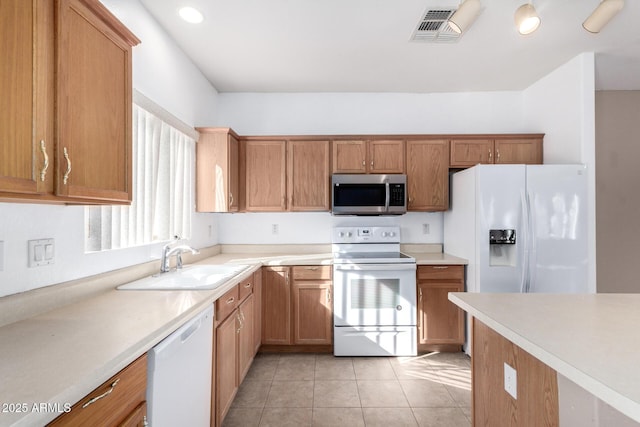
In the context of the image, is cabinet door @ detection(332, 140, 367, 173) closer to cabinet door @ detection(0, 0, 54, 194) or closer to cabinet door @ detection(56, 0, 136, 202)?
cabinet door @ detection(56, 0, 136, 202)

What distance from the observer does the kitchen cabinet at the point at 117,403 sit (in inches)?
29.9

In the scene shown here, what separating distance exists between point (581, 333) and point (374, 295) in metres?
1.94

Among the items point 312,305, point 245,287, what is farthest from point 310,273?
point 245,287

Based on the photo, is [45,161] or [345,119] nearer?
[45,161]

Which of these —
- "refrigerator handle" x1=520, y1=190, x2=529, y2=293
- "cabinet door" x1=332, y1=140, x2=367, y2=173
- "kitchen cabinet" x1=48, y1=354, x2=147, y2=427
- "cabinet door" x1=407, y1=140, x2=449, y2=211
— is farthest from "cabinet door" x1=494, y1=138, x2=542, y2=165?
"kitchen cabinet" x1=48, y1=354, x2=147, y2=427

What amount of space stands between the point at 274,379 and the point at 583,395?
2127 mm

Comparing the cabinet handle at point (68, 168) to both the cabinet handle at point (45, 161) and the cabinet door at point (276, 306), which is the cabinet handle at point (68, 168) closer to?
the cabinet handle at point (45, 161)

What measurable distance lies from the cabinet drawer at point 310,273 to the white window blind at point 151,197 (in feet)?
3.33

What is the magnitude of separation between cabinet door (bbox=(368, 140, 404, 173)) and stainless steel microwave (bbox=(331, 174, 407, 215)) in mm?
133

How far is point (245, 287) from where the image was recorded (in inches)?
92.4

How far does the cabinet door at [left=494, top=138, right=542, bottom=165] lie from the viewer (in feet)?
10.2

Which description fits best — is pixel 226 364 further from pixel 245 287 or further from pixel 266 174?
pixel 266 174

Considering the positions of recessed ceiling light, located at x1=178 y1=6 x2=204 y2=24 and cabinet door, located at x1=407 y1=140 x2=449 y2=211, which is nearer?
recessed ceiling light, located at x1=178 y1=6 x2=204 y2=24

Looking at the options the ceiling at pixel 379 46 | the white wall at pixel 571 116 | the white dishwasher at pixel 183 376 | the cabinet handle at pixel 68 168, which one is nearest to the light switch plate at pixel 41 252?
the cabinet handle at pixel 68 168
